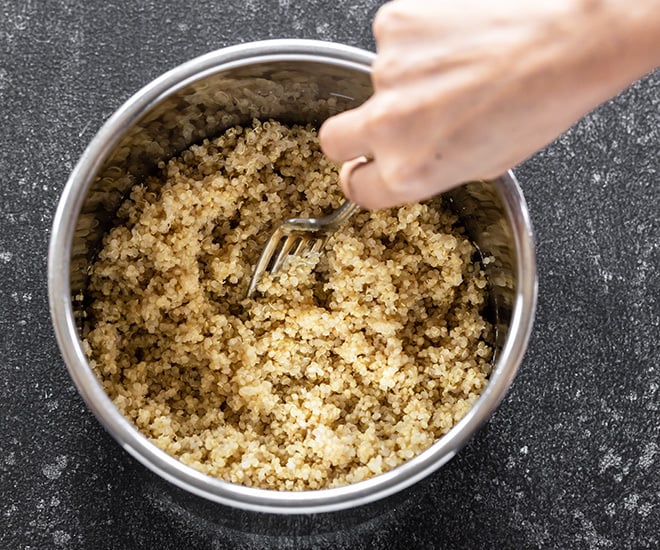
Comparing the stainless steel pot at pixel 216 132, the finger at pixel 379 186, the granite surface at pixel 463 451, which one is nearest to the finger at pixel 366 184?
the finger at pixel 379 186

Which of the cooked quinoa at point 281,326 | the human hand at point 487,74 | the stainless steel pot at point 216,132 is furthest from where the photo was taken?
the cooked quinoa at point 281,326

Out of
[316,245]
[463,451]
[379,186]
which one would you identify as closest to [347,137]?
[379,186]

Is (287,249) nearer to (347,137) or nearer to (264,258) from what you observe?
(264,258)

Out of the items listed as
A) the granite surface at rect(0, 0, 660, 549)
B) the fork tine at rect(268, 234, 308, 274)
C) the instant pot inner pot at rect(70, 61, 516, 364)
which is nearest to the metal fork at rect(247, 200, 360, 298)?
the fork tine at rect(268, 234, 308, 274)

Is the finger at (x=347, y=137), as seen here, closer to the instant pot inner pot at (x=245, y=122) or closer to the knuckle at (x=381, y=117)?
the knuckle at (x=381, y=117)

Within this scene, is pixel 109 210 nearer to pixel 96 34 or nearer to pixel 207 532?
pixel 96 34

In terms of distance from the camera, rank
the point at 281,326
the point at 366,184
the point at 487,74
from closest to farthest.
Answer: the point at 487,74, the point at 366,184, the point at 281,326

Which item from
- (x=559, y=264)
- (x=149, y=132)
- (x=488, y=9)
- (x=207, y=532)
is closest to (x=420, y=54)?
(x=488, y=9)
